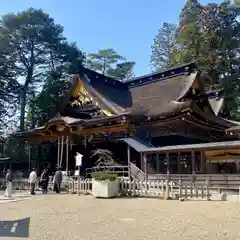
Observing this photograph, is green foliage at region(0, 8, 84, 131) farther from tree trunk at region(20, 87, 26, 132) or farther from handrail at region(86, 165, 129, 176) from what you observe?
handrail at region(86, 165, 129, 176)

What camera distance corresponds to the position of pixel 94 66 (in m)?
53.8

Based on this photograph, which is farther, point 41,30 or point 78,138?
point 41,30

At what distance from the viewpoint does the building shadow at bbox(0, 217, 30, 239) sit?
722 cm

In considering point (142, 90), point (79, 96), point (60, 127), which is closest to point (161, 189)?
point (60, 127)

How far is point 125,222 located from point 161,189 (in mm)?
6149

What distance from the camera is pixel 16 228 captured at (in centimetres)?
816

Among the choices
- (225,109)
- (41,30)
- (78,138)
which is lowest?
(78,138)

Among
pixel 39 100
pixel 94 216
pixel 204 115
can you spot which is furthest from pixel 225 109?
pixel 94 216

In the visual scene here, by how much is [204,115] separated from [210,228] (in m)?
16.0

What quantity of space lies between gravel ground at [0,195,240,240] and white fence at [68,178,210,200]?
2148 millimetres

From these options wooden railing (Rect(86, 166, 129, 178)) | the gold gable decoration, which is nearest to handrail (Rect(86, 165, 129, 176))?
wooden railing (Rect(86, 166, 129, 178))

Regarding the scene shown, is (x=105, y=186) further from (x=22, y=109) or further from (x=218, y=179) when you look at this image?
(x=22, y=109)

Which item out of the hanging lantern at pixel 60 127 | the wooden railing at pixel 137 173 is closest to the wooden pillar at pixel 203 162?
the wooden railing at pixel 137 173

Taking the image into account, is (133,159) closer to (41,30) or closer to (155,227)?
(155,227)
